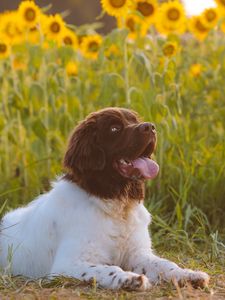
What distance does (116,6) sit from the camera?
247 inches

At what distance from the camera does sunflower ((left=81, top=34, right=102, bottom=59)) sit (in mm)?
7367

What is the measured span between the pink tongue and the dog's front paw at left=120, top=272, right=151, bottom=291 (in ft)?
2.03

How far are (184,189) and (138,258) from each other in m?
1.39

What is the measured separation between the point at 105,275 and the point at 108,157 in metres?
0.71

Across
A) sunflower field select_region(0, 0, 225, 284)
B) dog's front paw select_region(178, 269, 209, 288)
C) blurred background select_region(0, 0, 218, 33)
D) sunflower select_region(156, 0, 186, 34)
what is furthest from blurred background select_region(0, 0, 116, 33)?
dog's front paw select_region(178, 269, 209, 288)

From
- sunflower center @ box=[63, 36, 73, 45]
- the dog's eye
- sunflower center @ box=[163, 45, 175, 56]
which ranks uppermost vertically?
sunflower center @ box=[63, 36, 73, 45]

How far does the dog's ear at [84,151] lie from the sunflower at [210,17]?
308cm

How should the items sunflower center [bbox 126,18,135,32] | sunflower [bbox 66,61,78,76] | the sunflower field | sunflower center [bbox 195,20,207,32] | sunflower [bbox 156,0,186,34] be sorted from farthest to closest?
sunflower center [bbox 195,20,207,32] → sunflower [bbox 66,61,78,76] → sunflower center [bbox 126,18,135,32] → sunflower [bbox 156,0,186,34] → the sunflower field

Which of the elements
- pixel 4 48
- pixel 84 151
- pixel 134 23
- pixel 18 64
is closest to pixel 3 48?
pixel 4 48

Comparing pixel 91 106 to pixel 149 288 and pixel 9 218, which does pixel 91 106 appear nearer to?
pixel 9 218

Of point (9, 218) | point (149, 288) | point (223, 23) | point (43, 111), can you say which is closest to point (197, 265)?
point (149, 288)

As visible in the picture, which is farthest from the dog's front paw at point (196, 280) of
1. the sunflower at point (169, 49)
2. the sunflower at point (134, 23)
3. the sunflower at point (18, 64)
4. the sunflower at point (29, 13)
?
the sunflower at point (18, 64)

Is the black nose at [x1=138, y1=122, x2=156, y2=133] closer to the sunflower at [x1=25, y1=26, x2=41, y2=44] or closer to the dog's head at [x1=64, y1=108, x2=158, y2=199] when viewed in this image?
the dog's head at [x1=64, y1=108, x2=158, y2=199]

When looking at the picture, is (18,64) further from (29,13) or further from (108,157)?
(108,157)
